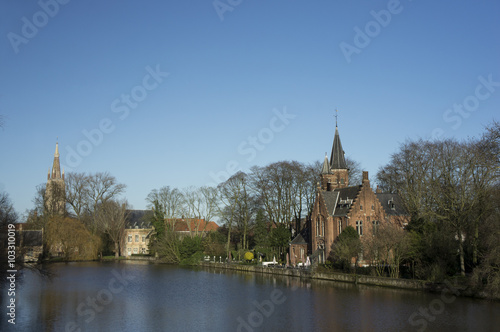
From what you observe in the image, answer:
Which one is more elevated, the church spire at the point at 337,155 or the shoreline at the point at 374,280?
the church spire at the point at 337,155

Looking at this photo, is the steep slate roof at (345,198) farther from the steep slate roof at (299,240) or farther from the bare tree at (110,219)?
the bare tree at (110,219)

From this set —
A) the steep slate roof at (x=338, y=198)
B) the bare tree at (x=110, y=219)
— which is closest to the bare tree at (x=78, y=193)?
the bare tree at (x=110, y=219)

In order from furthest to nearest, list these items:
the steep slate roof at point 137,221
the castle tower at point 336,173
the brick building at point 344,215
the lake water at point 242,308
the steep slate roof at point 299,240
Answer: the steep slate roof at point 137,221 → the castle tower at point 336,173 → the steep slate roof at point 299,240 → the brick building at point 344,215 → the lake water at point 242,308

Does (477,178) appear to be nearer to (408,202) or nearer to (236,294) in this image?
(408,202)

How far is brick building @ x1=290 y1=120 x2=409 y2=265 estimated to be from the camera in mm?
43781

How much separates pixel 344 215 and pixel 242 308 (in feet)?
72.6

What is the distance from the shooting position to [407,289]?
29.0 metres

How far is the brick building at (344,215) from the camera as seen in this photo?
4378cm

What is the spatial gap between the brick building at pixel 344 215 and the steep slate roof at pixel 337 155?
12.5 ft

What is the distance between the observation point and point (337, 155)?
173 ft

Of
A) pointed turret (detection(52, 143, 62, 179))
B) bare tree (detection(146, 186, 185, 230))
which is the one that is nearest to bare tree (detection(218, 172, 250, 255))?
bare tree (detection(146, 186, 185, 230))

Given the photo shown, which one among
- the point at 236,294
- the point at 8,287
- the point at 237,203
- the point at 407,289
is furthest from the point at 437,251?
the point at 237,203

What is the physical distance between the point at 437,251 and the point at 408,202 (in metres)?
10.2

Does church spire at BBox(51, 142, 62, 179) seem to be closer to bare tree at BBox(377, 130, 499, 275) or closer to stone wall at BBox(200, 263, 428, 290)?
stone wall at BBox(200, 263, 428, 290)
